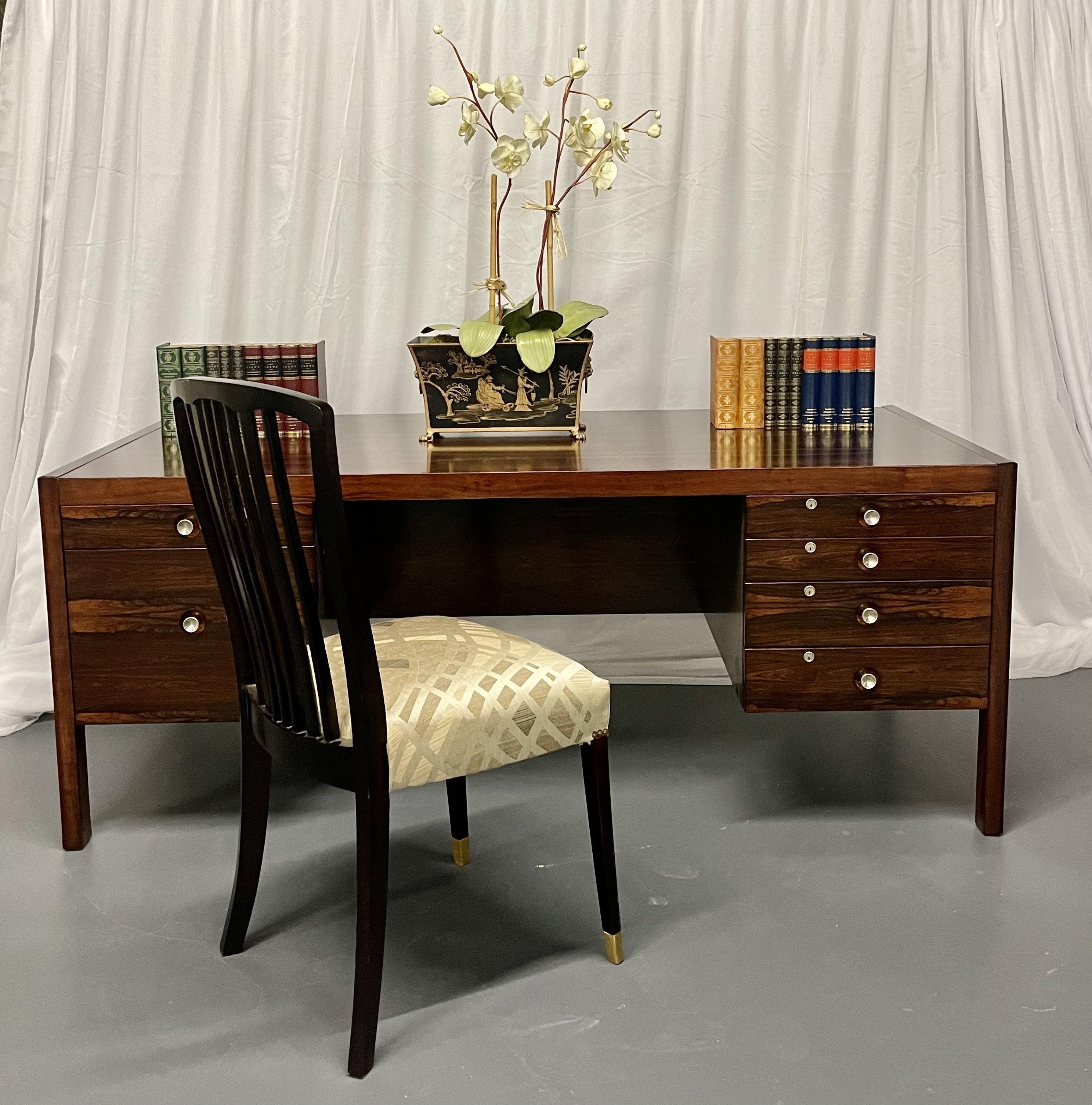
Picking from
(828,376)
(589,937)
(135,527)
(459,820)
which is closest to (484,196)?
(828,376)

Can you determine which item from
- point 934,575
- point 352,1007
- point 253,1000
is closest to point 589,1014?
point 352,1007

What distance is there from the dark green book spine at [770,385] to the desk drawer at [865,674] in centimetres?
56

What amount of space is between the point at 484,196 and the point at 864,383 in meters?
1.03

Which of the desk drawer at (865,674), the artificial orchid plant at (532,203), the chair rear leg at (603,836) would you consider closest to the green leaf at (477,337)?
the artificial orchid plant at (532,203)

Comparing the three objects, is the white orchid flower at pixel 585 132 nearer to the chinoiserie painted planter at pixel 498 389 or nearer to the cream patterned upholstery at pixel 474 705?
the chinoiserie painted planter at pixel 498 389

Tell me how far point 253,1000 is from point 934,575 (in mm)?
1259

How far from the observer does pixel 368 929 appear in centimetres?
152

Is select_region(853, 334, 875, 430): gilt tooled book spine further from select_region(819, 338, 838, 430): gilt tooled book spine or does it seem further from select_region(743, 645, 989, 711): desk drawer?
select_region(743, 645, 989, 711): desk drawer

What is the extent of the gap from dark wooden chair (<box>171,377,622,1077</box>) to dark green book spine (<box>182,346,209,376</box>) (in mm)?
779

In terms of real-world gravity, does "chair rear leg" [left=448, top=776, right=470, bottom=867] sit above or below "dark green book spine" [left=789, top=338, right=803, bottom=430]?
below

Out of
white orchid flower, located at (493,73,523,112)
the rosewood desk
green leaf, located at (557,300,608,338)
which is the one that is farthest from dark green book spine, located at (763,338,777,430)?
white orchid flower, located at (493,73,523,112)

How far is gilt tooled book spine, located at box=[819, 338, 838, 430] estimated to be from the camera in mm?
2430

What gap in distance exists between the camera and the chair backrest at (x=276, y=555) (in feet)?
4.63

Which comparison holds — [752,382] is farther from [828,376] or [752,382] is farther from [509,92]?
[509,92]
